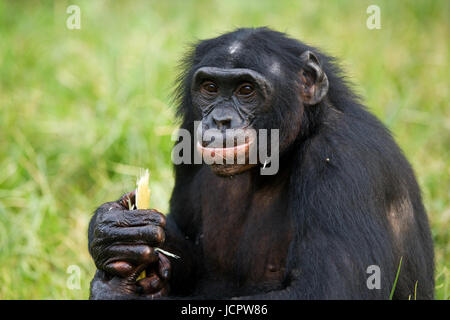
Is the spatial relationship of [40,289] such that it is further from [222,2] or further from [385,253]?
[222,2]

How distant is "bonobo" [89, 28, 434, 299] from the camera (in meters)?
5.62

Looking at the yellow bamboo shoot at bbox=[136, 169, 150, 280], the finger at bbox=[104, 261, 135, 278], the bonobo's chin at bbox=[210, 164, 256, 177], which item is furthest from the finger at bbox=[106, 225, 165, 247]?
the bonobo's chin at bbox=[210, 164, 256, 177]

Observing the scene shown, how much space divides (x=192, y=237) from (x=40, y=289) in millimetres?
2114

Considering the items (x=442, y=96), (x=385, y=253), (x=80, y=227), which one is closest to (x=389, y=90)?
(x=442, y=96)

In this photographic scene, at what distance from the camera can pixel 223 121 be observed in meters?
5.91

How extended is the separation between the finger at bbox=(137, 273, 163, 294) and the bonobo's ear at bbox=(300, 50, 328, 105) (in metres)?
2.13

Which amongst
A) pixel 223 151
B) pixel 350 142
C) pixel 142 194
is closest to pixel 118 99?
pixel 142 194

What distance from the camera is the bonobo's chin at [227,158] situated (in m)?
5.73

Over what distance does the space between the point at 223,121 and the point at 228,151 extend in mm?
311

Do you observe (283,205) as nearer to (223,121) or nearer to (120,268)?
(223,121)

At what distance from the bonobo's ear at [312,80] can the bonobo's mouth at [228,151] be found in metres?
0.70

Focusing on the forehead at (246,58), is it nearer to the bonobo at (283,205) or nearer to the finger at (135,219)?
the bonobo at (283,205)

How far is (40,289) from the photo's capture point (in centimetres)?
812

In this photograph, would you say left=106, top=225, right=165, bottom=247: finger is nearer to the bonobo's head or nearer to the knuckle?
the knuckle
